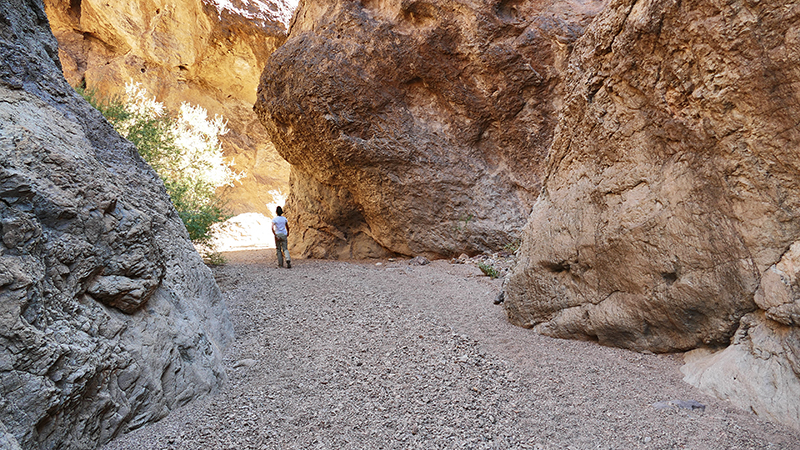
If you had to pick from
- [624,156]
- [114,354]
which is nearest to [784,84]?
[624,156]

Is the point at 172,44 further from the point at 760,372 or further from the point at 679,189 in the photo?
the point at 760,372

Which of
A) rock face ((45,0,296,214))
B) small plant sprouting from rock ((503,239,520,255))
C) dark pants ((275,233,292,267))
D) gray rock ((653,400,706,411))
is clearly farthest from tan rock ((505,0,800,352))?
rock face ((45,0,296,214))

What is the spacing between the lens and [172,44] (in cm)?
1752

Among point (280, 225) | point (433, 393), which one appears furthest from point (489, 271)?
point (280, 225)

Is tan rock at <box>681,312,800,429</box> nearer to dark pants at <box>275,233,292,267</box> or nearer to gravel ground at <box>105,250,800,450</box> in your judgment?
gravel ground at <box>105,250,800,450</box>

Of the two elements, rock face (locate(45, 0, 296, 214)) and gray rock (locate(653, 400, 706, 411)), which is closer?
gray rock (locate(653, 400, 706, 411))

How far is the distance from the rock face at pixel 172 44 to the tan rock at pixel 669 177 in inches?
558

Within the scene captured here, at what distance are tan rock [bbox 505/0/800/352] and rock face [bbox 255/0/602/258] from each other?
4742 millimetres

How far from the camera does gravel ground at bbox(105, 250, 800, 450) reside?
283cm

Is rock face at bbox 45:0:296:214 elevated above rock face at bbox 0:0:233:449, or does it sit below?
above

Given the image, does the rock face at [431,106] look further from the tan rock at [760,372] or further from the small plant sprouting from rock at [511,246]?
the tan rock at [760,372]

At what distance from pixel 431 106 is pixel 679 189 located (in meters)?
6.88

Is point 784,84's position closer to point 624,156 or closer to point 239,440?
point 624,156

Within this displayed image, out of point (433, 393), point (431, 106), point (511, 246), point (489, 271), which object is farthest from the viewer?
point (431, 106)
